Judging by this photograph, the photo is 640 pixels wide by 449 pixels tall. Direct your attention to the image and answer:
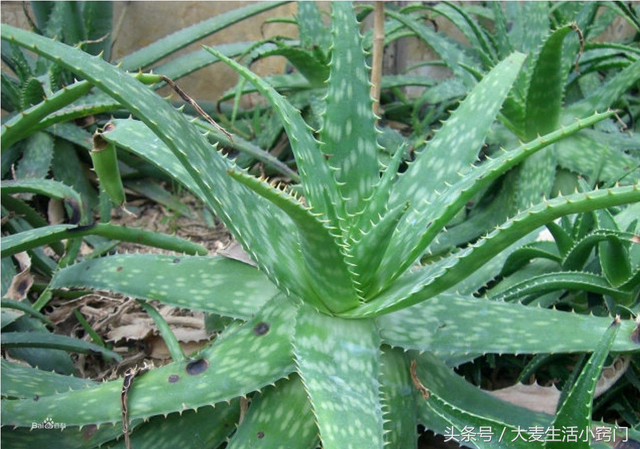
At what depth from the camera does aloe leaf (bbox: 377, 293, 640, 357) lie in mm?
842

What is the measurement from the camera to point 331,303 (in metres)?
0.84

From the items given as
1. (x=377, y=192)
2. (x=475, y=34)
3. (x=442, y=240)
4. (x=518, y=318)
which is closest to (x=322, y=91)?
(x=475, y=34)

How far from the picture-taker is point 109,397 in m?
0.85

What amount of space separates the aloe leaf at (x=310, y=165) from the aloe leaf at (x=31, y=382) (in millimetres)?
388

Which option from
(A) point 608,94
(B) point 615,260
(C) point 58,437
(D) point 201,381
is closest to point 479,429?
(D) point 201,381

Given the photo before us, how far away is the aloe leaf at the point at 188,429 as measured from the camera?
901mm

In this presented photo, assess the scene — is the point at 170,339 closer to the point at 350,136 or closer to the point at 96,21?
the point at 350,136

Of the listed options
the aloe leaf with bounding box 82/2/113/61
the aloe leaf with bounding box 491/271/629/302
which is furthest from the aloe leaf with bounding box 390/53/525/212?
the aloe leaf with bounding box 82/2/113/61

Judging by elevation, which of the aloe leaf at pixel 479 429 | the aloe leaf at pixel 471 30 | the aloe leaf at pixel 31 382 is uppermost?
the aloe leaf at pixel 471 30

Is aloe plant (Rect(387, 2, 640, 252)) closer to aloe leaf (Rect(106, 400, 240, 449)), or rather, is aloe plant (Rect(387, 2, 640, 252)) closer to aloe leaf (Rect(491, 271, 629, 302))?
aloe leaf (Rect(491, 271, 629, 302))

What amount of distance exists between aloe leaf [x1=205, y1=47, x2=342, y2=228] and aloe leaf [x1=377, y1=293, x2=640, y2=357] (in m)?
0.15

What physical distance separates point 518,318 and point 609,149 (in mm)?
753

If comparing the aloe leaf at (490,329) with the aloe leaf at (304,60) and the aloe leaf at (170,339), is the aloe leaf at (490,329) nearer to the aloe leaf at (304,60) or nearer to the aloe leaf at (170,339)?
the aloe leaf at (170,339)

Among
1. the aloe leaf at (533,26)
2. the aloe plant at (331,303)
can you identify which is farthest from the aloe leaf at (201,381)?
the aloe leaf at (533,26)
